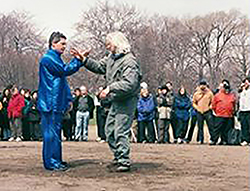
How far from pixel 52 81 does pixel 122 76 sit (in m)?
1.19

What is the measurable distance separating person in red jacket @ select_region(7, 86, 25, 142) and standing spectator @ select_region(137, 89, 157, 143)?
4028 mm

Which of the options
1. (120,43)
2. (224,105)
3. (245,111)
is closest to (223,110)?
(224,105)

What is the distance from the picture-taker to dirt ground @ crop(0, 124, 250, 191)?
718cm

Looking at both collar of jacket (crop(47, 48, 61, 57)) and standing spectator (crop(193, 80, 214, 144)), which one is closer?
collar of jacket (crop(47, 48, 61, 57))

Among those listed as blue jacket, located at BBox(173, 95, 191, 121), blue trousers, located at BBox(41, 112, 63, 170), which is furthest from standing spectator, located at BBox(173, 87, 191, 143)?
blue trousers, located at BBox(41, 112, 63, 170)

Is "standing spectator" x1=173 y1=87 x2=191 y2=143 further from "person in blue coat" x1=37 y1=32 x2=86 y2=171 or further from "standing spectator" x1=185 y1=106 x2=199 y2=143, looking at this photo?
"person in blue coat" x1=37 y1=32 x2=86 y2=171

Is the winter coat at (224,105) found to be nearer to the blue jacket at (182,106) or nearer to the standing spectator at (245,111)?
the standing spectator at (245,111)

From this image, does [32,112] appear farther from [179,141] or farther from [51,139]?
[51,139]

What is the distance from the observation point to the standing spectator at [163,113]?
54.3ft

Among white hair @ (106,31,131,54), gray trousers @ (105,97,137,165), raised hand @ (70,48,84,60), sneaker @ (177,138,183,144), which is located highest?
white hair @ (106,31,131,54)

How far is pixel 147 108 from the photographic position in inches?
658

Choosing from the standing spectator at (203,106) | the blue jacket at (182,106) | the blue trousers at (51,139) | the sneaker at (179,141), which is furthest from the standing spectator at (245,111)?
the blue trousers at (51,139)

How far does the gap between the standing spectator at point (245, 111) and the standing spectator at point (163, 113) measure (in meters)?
2.30

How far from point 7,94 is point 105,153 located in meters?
7.36
